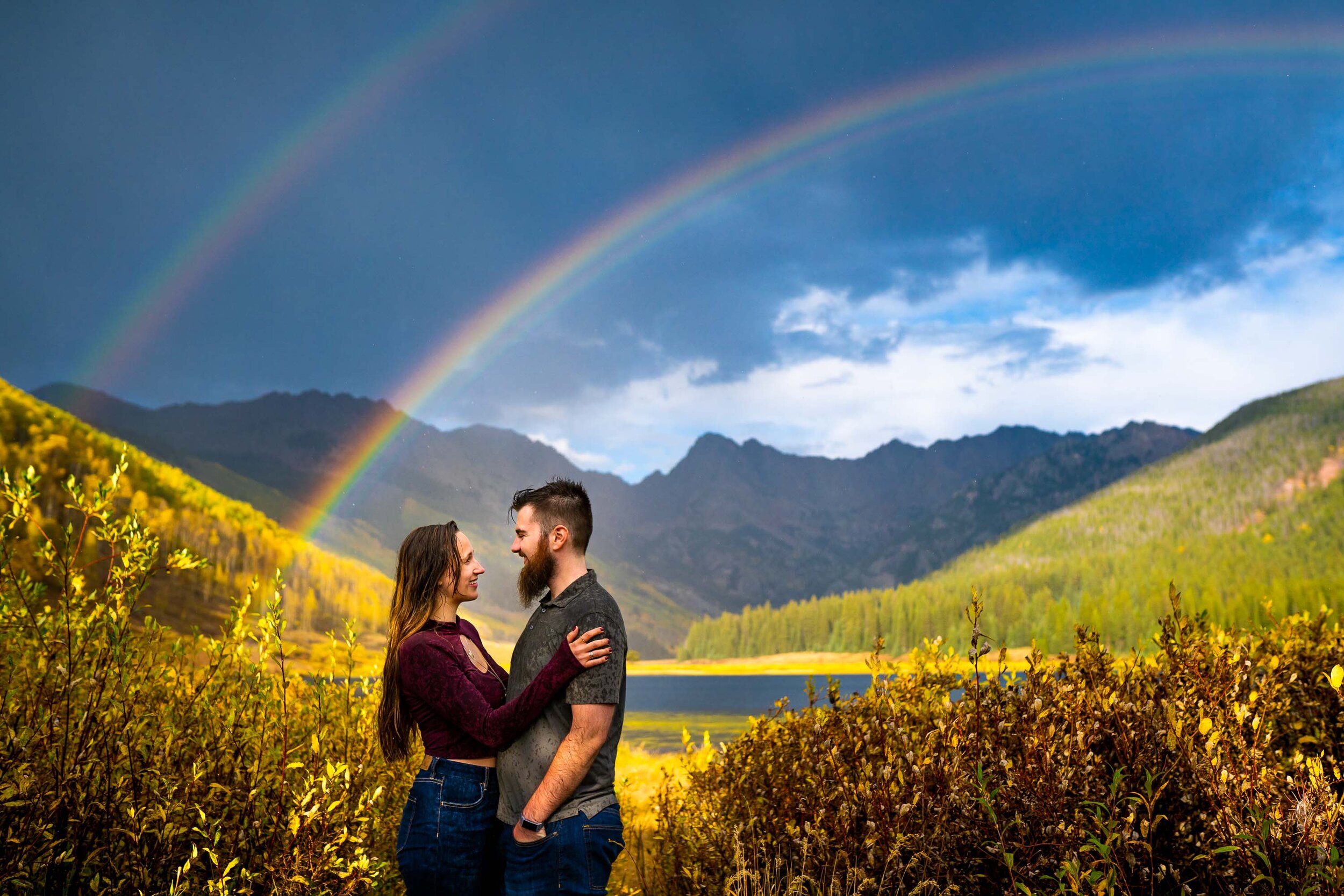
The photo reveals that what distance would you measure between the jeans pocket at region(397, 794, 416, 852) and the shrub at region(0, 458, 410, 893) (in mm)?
126

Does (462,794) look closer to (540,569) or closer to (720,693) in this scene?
(540,569)

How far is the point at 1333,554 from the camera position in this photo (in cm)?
19588

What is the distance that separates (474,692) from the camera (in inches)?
164

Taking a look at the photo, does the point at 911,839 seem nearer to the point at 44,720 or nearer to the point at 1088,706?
the point at 1088,706

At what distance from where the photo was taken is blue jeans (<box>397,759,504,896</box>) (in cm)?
410

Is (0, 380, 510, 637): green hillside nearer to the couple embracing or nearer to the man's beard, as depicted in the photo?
the couple embracing

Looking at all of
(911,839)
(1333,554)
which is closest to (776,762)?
(911,839)

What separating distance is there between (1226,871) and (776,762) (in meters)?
3.01

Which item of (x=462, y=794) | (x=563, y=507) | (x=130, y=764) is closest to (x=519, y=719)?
(x=462, y=794)

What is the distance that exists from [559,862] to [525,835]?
8.0 inches

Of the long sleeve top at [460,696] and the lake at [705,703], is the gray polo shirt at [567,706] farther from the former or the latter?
the lake at [705,703]

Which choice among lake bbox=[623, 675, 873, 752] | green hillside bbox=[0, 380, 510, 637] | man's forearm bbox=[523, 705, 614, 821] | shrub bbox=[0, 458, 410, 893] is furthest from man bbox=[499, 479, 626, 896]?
green hillside bbox=[0, 380, 510, 637]

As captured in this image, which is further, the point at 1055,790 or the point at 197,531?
the point at 197,531

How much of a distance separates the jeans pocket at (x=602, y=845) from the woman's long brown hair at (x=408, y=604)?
1.16 m
